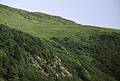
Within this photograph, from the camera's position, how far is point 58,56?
197 feet

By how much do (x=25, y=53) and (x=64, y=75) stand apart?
28.7ft

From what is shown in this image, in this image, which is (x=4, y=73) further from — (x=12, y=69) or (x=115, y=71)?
(x=115, y=71)

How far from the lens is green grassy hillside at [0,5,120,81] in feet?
162

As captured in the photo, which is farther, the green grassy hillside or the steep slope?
the green grassy hillside

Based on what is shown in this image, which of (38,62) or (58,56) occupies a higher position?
(58,56)

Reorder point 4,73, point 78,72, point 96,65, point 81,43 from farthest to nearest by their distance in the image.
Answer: point 81,43, point 96,65, point 78,72, point 4,73

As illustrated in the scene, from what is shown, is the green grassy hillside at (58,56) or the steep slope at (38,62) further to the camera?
the green grassy hillside at (58,56)

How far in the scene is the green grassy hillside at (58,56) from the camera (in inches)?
1947

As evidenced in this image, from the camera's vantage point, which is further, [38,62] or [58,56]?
[58,56]

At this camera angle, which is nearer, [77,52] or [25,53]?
[25,53]

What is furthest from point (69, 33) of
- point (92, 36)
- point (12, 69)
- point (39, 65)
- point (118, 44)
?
point (12, 69)

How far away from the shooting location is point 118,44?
80.1 meters

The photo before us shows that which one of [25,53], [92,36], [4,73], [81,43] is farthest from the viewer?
[92,36]

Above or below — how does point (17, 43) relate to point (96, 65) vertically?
above
